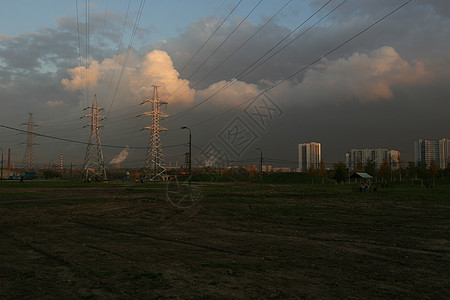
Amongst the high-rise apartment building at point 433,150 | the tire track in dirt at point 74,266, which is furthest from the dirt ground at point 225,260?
the high-rise apartment building at point 433,150

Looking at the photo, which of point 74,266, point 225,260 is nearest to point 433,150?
point 225,260

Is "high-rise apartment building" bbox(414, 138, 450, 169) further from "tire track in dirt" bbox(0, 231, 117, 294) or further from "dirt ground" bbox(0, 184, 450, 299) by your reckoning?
"tire track in dirt" bbox(0, 231, 117, 294)

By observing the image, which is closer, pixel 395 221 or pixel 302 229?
pixel 302 229

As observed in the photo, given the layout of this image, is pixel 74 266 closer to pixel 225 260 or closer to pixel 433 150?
pixel 225 260

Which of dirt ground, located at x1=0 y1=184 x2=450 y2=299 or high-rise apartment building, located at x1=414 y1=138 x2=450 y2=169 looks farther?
high-rise apartment building, located at x1=414 y1=138 x2=450 y2=169

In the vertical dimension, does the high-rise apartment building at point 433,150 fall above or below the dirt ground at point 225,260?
above

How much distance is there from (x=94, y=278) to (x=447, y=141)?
21483 centimetres

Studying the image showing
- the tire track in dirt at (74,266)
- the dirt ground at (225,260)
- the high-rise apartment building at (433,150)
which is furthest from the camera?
the high-rise apartment building at (433,150)

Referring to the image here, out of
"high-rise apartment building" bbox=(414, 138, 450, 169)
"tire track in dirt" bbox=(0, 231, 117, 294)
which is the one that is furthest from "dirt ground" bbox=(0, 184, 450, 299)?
"high-rise apartment building" bbox=(414, 138, 450, 169)

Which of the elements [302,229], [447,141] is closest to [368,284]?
[302,229]

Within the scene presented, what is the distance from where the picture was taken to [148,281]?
23.3ft

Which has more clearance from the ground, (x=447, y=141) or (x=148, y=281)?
(x=447, y=141)

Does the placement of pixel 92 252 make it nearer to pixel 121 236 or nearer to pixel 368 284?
pixel 121 236

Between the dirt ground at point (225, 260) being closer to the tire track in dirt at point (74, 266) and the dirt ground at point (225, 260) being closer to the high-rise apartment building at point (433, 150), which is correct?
the tire track in dirt at point (74, 266)
